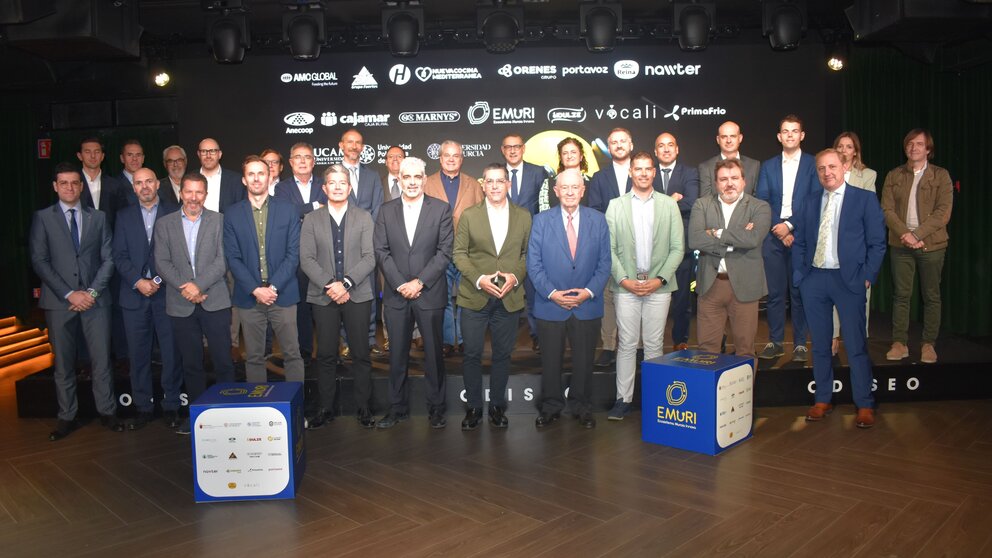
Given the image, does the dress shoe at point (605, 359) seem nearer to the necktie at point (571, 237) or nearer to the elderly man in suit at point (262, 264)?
the necktie at point (571, 237)

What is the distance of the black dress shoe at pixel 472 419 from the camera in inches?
205

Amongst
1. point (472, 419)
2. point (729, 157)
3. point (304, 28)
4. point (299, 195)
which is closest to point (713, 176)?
point (729, 157)

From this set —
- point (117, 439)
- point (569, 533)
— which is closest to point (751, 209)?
point (569, 533)

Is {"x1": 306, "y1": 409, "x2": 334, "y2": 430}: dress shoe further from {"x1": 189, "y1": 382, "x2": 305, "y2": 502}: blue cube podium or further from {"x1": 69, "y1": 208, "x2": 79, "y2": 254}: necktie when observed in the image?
{"x1": 69, "y1": 208, "x2": 79, "y2": 254}: necktie

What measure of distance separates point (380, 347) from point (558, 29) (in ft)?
12.8

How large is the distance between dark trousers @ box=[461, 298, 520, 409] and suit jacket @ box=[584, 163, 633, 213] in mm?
1282

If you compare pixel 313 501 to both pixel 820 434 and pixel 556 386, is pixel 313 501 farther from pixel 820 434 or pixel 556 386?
pixel 820 434

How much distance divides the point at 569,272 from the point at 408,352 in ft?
3.94

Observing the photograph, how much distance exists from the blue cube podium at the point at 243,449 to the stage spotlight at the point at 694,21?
5406 millimetres

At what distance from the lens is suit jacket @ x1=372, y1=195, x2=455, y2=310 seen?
16.7 ft

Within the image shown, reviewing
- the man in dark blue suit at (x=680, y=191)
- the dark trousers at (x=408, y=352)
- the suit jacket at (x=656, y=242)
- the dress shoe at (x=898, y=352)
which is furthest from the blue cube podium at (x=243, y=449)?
the dress shoe at (x=898, y=352)

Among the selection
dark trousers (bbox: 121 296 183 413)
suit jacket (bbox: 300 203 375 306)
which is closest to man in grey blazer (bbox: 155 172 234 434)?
dark trousers (bbox: 121 296 183 413)

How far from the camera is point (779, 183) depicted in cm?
578

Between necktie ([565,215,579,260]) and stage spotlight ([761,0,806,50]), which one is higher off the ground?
stage spotlight ([761,0,806,50])
